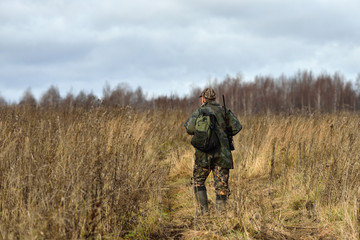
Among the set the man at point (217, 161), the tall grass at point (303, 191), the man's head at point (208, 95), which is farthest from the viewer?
the man's head at point (208, 95)

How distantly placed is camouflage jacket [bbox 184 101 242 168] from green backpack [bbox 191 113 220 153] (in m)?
0.09

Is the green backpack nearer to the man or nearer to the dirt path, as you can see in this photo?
the man

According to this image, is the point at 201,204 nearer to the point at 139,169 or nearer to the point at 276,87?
the point at 139,169

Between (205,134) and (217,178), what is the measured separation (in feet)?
2.20

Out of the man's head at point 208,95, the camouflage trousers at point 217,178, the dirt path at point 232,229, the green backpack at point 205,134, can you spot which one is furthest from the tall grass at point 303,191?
the man's head at point 208,95

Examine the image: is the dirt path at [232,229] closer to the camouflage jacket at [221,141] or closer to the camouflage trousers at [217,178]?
the camouflage trousers at [217,178]

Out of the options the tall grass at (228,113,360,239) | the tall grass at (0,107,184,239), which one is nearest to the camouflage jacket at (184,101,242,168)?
the tall grass at (228,113,360,239)

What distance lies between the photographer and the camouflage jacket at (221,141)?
4301mm

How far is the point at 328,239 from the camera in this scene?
139 inches

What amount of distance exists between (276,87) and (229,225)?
2797 inches

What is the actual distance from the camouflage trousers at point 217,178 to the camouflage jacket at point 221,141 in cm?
8

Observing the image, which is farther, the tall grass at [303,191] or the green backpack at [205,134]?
the green backpack at [205,134]

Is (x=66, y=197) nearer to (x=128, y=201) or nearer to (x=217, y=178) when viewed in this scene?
(x=128, y=201)

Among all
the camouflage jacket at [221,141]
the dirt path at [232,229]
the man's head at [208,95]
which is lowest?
the dirt path at [232,229]
